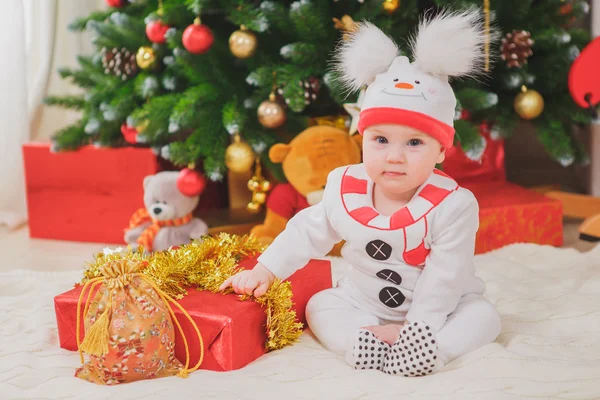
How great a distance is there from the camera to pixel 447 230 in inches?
42.4

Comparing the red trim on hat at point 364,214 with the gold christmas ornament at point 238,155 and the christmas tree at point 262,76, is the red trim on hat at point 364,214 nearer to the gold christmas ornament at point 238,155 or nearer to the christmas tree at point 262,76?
the christmas tree at point 262,76

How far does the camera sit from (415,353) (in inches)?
40.5

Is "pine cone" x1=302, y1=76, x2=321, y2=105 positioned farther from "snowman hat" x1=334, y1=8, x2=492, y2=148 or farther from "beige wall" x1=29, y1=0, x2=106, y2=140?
"beige wall" x1=29, y1=0, x2=106, y2=140

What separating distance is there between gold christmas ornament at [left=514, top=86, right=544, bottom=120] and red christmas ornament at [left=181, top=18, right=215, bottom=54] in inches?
30.5

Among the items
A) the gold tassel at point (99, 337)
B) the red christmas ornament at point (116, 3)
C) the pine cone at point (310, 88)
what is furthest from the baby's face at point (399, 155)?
the red christmas ornament at point (116, 3)

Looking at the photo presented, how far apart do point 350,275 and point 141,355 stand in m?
0.36

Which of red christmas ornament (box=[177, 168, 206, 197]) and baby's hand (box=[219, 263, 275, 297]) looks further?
red christmas ornament (box=[177, 168, 206, 197])

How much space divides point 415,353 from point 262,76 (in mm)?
905

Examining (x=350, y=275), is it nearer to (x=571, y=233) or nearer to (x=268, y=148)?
(x=268, y=148)

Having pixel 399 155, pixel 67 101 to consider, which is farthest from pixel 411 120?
pixel 67 101

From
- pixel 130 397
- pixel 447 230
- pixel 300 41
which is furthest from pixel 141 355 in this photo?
pixel 300 41

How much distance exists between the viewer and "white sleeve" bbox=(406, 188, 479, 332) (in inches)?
42.2

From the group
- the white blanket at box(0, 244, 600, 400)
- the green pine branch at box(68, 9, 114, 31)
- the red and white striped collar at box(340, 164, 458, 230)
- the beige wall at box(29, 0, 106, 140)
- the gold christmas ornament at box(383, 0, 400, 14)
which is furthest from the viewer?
the beige wall at box(29, 0, 106, 140)

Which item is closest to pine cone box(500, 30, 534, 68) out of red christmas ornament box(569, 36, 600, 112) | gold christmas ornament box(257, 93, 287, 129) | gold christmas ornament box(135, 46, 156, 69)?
red christmas ornament box(569, 36, 600, 112)
